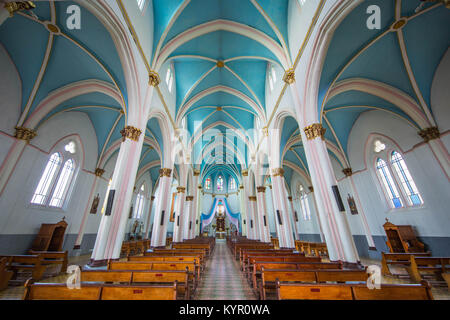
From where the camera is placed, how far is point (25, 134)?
8273mm

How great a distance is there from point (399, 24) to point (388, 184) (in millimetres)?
8743

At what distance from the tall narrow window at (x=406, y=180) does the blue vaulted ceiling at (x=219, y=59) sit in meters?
8.67

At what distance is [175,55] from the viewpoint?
10180mm

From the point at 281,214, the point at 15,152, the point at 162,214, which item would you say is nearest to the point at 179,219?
the point at 162,214

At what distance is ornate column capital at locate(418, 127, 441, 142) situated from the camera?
8.00 meters

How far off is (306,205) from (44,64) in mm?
22978

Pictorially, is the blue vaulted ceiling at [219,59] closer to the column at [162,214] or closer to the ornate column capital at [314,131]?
the column at [162,214]

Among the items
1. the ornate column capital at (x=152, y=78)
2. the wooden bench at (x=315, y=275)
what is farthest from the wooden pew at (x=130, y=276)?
the ornate column capital at (x=152, y=78)

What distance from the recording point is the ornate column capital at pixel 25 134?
26.7 feet

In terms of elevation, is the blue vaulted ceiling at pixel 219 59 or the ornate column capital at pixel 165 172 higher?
the blue vaulted ceiling at pixel 219 59

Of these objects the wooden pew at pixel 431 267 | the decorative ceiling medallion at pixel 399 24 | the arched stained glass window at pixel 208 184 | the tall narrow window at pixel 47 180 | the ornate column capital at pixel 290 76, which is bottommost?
the wooden pew at pixel 431 267

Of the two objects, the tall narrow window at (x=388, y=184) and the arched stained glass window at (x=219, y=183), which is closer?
the tall narrow window at (x=388, y=184)

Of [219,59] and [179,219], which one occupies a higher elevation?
[219,59]

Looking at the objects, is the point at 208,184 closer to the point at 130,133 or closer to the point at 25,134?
the point at 25,134
